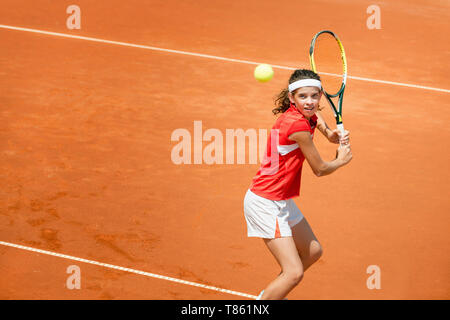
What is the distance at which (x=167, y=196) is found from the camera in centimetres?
650

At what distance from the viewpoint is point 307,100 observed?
412 cm

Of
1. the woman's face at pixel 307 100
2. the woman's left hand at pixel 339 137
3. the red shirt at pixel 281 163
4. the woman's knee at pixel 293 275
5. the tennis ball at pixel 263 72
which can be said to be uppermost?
the tennis ball at pixel 263 72

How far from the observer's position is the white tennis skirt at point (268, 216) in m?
4.09

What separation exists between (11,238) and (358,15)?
431 inches

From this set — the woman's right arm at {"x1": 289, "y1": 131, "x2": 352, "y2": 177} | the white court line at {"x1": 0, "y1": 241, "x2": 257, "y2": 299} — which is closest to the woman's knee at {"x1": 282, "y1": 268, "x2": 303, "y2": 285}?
the woman's right arm at {"x1": 289, "y1": 131, "x2": 352, "y2": 177}

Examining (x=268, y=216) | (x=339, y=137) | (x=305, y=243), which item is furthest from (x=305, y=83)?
(x=305, y=243)

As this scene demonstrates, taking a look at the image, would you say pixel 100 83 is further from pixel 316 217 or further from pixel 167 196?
pixel 316 217

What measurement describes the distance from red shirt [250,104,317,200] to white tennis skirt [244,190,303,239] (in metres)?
0.04

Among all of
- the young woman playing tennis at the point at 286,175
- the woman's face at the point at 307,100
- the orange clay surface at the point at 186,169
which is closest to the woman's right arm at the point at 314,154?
the young woman playing tennis at the point at 286,175

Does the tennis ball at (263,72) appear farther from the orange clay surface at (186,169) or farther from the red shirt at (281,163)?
the orange clay surface at (186,169)

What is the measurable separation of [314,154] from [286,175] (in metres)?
0.23

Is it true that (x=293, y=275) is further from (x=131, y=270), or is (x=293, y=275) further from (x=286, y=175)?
(x=131, y=270)

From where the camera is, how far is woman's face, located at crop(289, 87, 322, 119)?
4.11 m

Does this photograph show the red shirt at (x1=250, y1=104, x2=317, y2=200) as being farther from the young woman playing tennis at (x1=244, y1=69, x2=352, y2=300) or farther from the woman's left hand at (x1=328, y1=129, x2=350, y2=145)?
the woman's left hand at (x1=328, y1=129, x2=350, y2=145)
